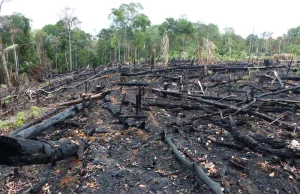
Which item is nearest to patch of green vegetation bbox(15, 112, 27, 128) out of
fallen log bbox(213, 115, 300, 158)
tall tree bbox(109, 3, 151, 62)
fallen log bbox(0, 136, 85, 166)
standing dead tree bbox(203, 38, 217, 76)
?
fallen log bbox(0, 136, 85, 166)

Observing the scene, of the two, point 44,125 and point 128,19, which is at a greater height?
point 128,19

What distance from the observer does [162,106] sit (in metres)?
7.83

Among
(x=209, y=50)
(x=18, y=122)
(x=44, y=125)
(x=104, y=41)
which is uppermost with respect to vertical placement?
(x=104, y=41)

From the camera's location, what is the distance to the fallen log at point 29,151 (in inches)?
100

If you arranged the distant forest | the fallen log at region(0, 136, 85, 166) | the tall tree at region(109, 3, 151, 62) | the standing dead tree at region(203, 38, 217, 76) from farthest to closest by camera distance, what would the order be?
the tall tree at region(109, 3, 151, 62) < the distant forest < the standing dead tree at region(203, 38, 217, 76) < the fallen log at region(0, 136, 85, 166)

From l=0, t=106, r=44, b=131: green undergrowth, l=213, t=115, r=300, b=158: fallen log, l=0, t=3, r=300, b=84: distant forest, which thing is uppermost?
l=0, t=3, r=300, b=84: distant forest

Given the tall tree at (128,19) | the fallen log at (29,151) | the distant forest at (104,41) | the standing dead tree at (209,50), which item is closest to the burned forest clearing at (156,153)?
the fallen log at (29,151)

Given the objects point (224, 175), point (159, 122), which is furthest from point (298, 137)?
point (159, 122)

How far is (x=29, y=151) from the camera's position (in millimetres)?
2906

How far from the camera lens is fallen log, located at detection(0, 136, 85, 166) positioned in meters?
2.54

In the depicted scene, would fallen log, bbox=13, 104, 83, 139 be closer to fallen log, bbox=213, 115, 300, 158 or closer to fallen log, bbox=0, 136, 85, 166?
fallen log, bbox=0, 136, 85, 166

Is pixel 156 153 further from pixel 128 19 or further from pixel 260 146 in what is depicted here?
pixel 128 19

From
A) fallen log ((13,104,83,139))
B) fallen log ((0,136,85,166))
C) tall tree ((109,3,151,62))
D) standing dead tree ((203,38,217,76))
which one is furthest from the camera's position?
tall tree ((109,3,151,62))

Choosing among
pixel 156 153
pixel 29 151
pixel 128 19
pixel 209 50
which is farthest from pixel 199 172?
pixel 128 19
